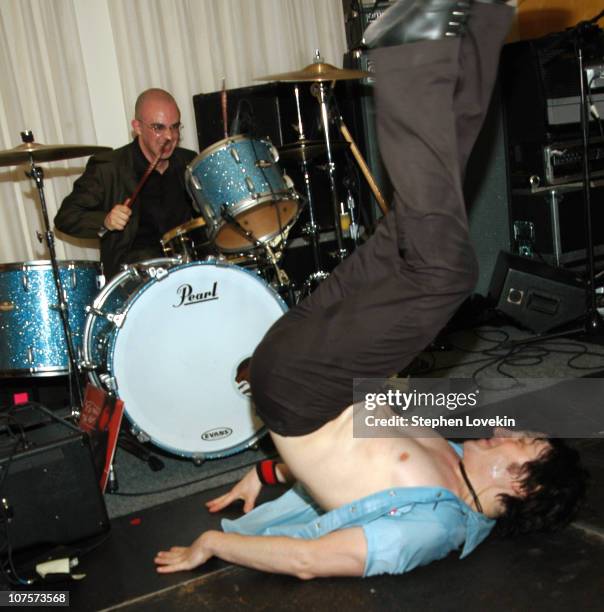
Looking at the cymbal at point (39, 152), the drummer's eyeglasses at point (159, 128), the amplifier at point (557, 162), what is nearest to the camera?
the cymbal at point (39, 152)

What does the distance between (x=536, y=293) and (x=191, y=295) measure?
A: 6.81 feet

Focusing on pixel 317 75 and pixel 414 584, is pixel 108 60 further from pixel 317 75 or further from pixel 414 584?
pixel 414 584

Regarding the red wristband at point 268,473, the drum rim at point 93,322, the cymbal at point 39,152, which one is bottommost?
the red wristband at point 268,473

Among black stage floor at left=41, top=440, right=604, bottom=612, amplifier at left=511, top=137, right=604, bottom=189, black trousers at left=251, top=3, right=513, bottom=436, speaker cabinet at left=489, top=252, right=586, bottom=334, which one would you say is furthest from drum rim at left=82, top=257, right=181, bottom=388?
amplifier at left=511, top=137, right=604, bottom=189

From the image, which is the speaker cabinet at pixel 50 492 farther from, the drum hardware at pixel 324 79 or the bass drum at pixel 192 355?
the drum hardware at pixel 324 79

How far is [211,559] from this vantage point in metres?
1.99

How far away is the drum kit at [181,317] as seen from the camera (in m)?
2.59

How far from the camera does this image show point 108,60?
163 inches

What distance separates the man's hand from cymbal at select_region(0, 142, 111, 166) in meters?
1.56

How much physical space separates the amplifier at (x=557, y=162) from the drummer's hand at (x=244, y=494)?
2.66 m

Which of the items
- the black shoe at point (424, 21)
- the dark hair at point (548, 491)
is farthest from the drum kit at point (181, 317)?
the black shoe at point (424, 21)

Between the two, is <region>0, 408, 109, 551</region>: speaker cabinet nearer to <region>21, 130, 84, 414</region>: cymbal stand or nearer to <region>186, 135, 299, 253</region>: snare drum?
<region>21, 130, 84, 414</region>: cymbal stand

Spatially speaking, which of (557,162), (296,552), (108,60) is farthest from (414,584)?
(108,60)

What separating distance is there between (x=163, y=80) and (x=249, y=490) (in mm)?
2652
